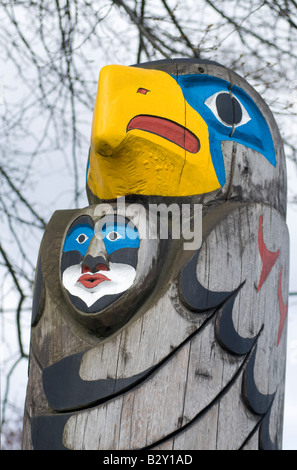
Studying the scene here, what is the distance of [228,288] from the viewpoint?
95.1 inches

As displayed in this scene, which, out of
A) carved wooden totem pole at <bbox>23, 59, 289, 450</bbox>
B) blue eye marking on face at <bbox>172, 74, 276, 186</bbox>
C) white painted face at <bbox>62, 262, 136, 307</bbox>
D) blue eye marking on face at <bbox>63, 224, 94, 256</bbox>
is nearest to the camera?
carved wooden totem pole at <bbox>23, 59, 289, 450</bbox>

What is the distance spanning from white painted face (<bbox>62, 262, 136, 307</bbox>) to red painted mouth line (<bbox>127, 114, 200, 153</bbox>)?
1.90 ft

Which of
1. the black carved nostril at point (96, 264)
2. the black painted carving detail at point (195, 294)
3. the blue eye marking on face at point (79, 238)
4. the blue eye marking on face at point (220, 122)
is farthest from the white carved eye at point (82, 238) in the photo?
the blue eye marking on face at point (220, 122)

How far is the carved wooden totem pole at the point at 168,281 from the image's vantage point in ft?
7.39

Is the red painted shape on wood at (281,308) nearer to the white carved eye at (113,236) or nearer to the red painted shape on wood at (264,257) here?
the red painted shape on wood at (264,257)

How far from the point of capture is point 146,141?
266 cm

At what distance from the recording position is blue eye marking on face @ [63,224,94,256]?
2609 mm

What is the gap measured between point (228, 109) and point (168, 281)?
91 cm

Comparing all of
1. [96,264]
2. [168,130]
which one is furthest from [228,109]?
[96,264]

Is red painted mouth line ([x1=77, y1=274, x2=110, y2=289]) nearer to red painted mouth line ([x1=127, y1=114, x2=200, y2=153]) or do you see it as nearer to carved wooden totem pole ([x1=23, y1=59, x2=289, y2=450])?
carved wooden totem pole ([x1=23, y1=59, x2=289, y2=450])

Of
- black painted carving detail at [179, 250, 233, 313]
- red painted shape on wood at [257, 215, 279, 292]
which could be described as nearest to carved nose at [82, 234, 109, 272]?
black painted carving detail at [179, 250, 233, 313]
